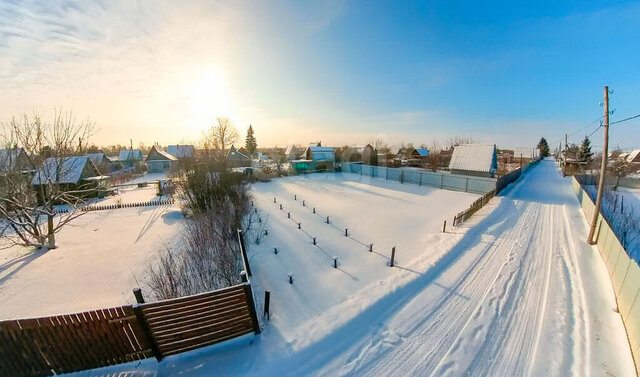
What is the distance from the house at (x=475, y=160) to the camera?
2384 cm

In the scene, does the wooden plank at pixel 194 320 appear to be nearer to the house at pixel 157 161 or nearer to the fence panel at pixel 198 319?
the fence panel at pixel 198 319

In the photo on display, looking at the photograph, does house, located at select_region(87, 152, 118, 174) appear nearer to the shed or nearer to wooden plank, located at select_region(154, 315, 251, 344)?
the shed

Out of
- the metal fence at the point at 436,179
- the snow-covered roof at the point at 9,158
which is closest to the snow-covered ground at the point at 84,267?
the snow-covered roof at the point at 9,158

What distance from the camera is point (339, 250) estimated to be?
956 cm

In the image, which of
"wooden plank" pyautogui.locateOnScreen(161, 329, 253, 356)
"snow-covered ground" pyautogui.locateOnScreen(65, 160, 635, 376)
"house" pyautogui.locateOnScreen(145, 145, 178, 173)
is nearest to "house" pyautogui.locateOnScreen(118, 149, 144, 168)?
"house" pyautogui.locateOnScreen(145, 145, 178, 173)

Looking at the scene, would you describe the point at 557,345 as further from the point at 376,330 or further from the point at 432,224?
the point at 432,224

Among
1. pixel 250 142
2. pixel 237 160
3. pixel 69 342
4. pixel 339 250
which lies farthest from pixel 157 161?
pixel 69 342

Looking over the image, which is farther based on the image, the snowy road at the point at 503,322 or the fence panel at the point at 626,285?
the fence panel at the point at 626,285

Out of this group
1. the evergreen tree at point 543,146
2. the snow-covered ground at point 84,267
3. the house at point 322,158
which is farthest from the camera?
the evergreen tree at point 543,146

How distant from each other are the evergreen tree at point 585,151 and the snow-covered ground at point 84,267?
183 ft

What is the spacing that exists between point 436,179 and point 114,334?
993 inches

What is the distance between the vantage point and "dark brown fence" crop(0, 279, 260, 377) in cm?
372

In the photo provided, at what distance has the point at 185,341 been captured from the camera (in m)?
4.25

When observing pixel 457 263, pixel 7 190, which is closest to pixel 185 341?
pixel 457 263
